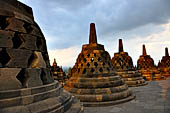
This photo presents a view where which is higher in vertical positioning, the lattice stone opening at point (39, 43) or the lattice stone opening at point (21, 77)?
the lattice stone opening at point (39, 43)

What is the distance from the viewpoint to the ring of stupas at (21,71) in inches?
128

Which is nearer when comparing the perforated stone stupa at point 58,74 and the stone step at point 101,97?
the stone step at point 101,97

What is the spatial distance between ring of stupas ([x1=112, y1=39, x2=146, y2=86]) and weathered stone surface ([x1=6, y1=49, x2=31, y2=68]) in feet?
40.2

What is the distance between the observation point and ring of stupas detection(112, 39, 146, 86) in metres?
14.4

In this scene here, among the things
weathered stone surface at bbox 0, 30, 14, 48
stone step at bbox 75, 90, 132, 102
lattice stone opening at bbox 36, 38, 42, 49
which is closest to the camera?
weathered stone surface at bbox 0, 30, 14, 48

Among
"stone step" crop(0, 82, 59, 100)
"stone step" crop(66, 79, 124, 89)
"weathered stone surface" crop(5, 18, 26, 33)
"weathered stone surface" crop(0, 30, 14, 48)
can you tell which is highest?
"weathered stone surface" crop(5, 18, 26, 33)

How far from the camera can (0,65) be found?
10.7 ft

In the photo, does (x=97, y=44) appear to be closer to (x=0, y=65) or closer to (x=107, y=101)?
(x=107, y=101)

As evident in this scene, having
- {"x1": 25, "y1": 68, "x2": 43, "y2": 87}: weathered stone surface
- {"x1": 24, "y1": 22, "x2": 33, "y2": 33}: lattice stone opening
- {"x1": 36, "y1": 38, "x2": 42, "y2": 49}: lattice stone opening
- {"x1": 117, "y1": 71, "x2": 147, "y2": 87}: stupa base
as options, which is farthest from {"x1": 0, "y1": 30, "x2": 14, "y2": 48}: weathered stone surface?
{"x1": 117, "y1": 71, "x2": 147, "y2": 87}: stupa base

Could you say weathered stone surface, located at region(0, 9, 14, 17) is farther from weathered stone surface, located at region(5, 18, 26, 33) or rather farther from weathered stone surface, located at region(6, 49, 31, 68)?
weathered stone surface, located at region(6, 49, 31, 68)

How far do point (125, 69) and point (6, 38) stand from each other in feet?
44.4

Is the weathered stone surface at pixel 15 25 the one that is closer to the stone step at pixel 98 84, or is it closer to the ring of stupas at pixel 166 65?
the stone step at pixel 98 84

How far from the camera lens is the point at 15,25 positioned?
3.70 meters

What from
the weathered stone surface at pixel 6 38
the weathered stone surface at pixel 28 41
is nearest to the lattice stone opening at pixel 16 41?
the weathered stone surface at pixel 28 41
